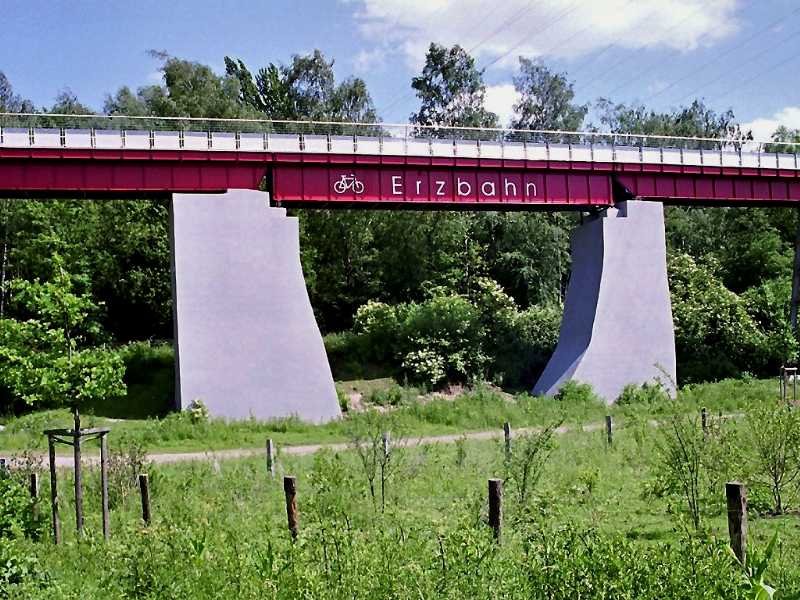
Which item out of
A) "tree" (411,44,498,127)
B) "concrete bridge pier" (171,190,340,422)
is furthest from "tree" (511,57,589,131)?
"concrete bridge pier" (171,190,340,422)

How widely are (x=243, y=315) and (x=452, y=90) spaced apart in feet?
104

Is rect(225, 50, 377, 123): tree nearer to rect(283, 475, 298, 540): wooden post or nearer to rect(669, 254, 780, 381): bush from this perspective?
rect(669, 254, 780, 381): bush

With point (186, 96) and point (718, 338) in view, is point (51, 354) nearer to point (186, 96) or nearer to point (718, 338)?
point (718, 338)

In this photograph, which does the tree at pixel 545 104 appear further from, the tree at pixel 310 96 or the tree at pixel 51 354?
the tree at pixel 51 354

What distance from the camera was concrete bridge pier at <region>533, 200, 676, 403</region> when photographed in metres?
31.7

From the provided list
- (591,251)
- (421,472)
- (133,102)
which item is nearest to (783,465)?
(421,472)

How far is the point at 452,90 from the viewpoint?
5481 centimetres

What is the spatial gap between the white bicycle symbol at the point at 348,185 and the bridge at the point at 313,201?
40mm

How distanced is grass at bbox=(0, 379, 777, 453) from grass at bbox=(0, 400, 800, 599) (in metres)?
5.28

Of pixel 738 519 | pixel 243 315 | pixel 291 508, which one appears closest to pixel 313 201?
pixel 243 315

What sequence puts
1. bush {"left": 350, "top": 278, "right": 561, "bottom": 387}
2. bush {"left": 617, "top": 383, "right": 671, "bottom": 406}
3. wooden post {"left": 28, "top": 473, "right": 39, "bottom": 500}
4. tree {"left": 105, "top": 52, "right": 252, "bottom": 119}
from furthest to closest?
tree {"left": 105, "top": 52, "right": 252, "bottom": 119}, bush {"left": 350, "top": 278, "right": 561, "bottom": 387}, bush {"left": 617, "top": 383, "right": 671, "bottom": 406}, wooden post {"left": 28, "top": 473, "right": 39, "bottom": 500}

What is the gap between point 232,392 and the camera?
27.0 metres

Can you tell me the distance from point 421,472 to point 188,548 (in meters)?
8.47

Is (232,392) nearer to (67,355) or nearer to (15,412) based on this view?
(15,412)
